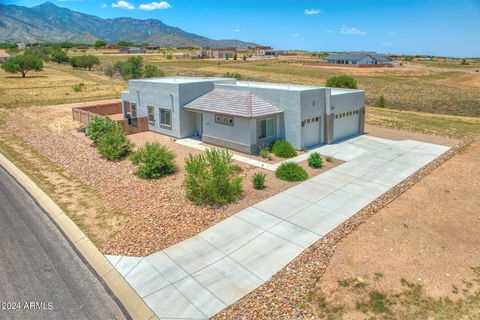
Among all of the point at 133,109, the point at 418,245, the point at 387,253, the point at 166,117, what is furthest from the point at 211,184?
the point at 133,109

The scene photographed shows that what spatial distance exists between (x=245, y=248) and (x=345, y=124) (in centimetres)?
1725

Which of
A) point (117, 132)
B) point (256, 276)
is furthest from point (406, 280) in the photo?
point (117, 132)

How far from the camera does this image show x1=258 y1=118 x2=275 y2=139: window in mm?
22250

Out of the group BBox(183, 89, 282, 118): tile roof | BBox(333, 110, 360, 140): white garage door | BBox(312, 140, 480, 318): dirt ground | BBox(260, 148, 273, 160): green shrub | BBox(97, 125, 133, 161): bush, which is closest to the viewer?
BBox(312, 140, 480, 318): dirt ground

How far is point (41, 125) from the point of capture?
30016 millimetres

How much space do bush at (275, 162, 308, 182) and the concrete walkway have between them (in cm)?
50

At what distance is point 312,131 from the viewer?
23.5m

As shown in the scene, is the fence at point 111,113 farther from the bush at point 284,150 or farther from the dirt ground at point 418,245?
the dirt ground at point 418,245

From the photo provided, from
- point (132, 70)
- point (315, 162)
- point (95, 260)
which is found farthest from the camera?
point (132, 70)

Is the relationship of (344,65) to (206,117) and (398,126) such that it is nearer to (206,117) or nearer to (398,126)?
(398,126)

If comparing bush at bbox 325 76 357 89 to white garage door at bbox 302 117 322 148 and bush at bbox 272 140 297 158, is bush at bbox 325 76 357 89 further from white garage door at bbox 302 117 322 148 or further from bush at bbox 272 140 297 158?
bush at bbox 272 140 297 158

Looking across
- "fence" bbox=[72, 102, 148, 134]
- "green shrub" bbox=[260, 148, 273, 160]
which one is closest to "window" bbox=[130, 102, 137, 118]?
"fence" bbox=[72, 102, 148, 134]

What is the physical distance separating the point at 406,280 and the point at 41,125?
99.4ft

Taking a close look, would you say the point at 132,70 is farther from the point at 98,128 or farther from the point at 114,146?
the point at 114,146
